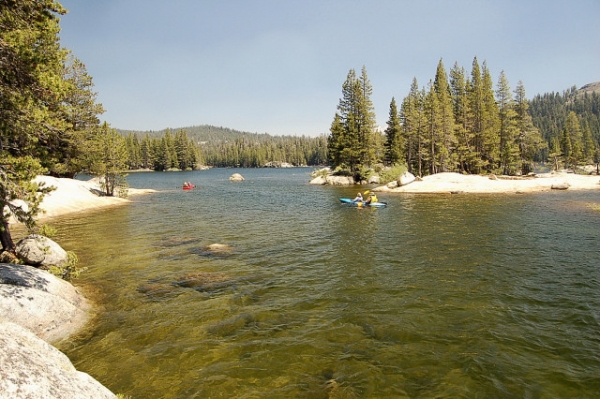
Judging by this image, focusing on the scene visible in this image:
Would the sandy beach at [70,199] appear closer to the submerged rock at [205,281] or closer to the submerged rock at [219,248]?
the submerged rock at [219,248]

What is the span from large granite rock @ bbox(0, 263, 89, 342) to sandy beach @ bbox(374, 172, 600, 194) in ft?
135

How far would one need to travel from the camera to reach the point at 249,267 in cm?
1450

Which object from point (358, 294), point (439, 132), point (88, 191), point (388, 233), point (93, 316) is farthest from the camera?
point (439, 132)

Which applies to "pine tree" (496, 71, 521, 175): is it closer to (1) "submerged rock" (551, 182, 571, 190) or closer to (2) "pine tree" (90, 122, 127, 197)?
(1) "submerged rock" (551, 182, 571, 190)

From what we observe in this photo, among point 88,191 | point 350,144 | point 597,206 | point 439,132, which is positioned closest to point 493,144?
point 439,132

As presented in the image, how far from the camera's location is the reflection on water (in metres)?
7.01

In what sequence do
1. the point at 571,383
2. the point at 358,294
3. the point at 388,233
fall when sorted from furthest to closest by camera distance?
the point at 388,233 < the point at 358,294 < the point at 571,383

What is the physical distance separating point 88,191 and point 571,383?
44629 millimetres

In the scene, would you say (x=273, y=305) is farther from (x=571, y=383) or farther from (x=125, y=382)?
(x=571, y=383)

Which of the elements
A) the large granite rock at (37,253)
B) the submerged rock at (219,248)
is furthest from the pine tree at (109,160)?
the large granite rock at (37,253)

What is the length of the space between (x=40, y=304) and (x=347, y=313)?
8556mm

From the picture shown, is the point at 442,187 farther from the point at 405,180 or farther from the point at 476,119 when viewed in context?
the point at 476,119

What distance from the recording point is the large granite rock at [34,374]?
380 centimetres

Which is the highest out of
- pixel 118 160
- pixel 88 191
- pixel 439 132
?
pixel 439 132
